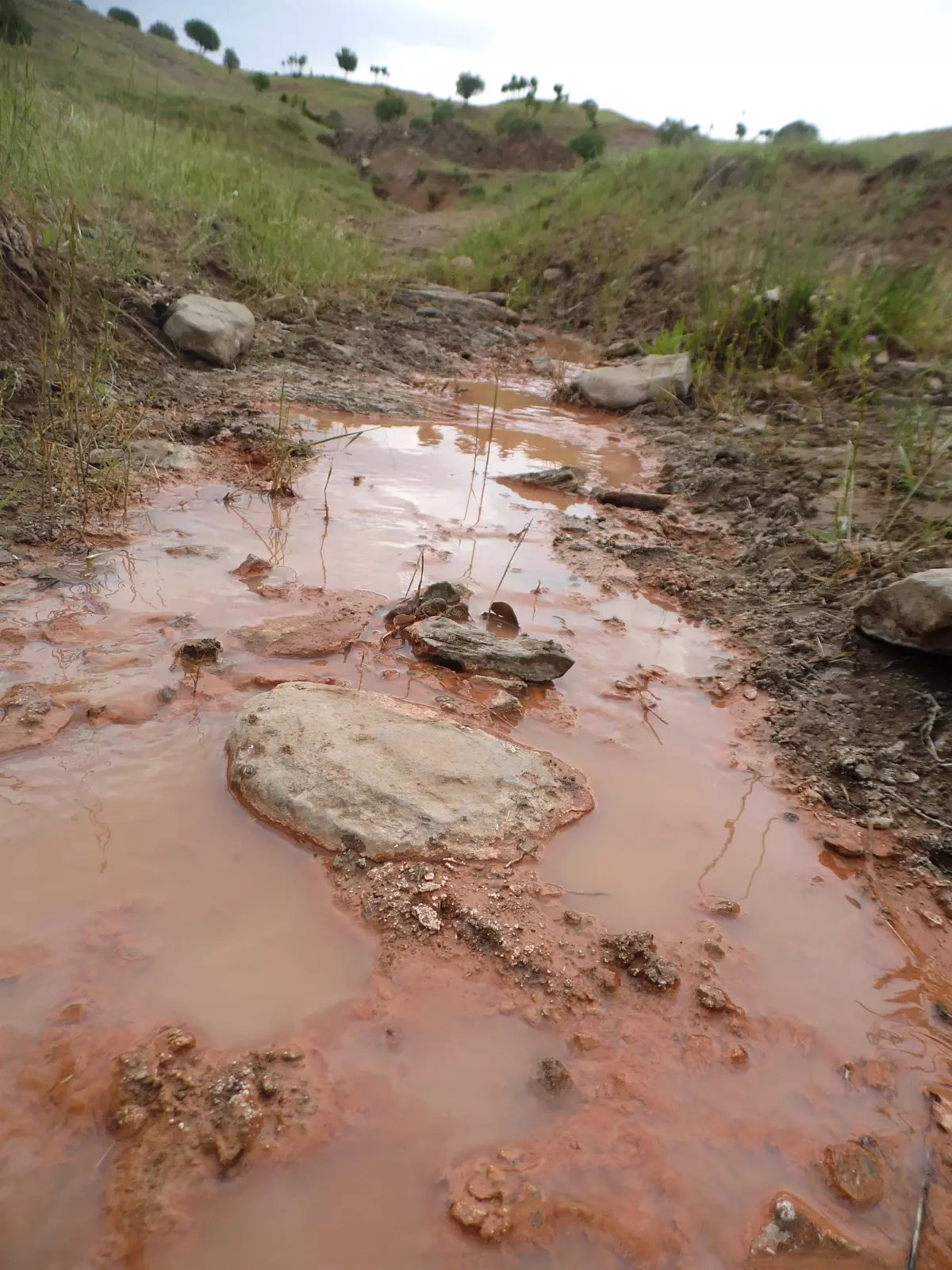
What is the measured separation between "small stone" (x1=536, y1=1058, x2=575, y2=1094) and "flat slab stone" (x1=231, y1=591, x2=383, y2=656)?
1.36 m

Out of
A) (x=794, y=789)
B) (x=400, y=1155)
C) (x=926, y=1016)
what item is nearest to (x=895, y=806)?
(x=794, y=789)

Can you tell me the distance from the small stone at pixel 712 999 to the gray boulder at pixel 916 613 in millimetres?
1352

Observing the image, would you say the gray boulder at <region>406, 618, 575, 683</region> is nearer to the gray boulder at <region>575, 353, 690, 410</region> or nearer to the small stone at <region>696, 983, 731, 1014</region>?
the small stone at <region>696, 983, 731, 1014</region>

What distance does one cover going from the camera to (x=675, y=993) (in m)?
1.31

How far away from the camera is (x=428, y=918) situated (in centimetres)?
137

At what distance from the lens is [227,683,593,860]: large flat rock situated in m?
1.55

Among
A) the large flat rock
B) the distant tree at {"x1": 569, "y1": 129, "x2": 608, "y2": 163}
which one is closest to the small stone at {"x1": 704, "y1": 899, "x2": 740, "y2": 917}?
the large flat rock

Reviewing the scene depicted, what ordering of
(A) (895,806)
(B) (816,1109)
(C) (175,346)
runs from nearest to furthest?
(B) (816,1109) → (A) (895,806) → (C) (175,346)

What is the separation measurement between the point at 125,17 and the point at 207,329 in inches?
1764

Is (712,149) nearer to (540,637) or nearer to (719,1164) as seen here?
(540,637)

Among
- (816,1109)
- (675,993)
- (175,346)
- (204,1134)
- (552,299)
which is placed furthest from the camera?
(552,299)

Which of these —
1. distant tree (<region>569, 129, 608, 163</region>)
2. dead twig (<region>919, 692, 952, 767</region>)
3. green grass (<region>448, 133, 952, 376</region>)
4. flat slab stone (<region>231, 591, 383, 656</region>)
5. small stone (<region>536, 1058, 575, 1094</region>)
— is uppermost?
distant tree (<region>569, 129, 608, 163</region>)

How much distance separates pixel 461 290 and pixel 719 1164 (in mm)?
10698

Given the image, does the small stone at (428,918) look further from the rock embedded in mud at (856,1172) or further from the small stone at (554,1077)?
the rock embedded in mud at (856,1172)
